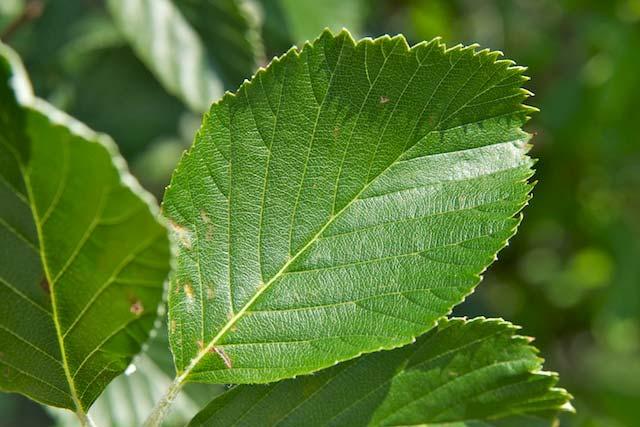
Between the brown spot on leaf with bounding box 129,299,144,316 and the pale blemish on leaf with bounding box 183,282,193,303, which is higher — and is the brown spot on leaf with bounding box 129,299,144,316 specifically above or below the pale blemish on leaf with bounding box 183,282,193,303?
below

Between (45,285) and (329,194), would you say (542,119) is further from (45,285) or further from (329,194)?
(45,285)

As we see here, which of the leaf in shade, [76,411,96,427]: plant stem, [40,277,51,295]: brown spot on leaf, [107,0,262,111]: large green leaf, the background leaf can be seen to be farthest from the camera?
the background leaf

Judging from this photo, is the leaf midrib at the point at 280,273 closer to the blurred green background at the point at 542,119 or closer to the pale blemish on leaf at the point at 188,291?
the pale blemish on leaf at the point at 188,291

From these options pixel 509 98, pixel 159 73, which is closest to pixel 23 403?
pixel 159 73

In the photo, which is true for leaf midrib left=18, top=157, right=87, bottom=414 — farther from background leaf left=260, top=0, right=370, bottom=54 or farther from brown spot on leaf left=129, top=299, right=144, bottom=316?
background leaf left=260, top=0, right=370, bottom=54

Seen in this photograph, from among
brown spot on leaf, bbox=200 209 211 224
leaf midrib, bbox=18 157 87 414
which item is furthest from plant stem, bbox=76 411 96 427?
brown spot on leaf, bbox=200 209 211 224

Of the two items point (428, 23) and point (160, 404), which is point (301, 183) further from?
point (428, 23)
